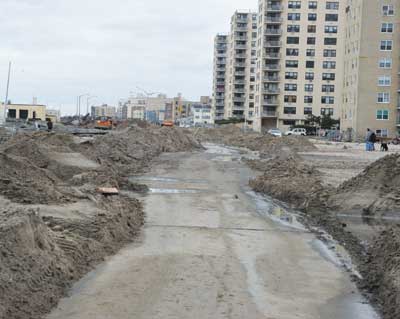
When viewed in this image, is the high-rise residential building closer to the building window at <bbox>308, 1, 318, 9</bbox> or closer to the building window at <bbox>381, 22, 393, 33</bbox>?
the building window at <bbox>308, 1, 318, 9</bbox>

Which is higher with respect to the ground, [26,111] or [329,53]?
[329,53]

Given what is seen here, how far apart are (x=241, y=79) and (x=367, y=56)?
237 feet

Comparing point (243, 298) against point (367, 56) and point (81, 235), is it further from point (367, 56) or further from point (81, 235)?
point (367, 56)

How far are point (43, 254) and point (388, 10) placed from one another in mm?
87432

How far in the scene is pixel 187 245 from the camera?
12.3 meters

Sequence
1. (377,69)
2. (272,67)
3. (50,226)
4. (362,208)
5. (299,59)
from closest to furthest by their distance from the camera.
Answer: (50,226)
(362,208)
(377,69)
(272,67)
(299,59)

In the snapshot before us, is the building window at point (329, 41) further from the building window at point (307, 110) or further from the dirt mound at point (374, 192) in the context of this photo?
the dirt mound at point (374, 192)

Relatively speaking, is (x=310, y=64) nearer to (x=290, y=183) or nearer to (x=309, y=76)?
(x=309, y=76)

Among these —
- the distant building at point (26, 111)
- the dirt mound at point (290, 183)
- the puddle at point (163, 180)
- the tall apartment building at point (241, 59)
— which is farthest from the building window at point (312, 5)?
the puddle at point (163, 180)

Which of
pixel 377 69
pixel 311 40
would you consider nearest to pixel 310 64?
pixel 311 40

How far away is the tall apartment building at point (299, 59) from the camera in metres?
120

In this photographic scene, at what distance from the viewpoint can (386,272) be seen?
978cm

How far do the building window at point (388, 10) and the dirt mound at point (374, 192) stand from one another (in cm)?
7481

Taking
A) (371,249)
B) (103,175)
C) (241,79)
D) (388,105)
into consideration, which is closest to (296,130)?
(388,105)
